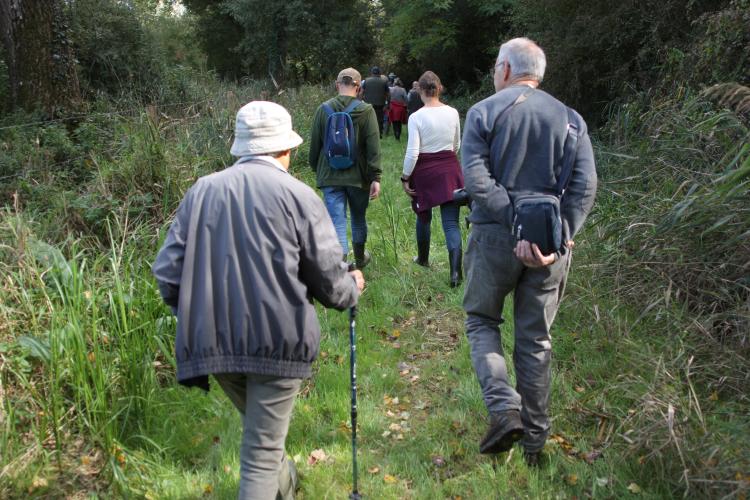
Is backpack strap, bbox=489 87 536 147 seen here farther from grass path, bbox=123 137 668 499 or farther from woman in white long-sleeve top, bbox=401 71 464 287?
woman in white long-sleeve top, bbox=401 71 464 287

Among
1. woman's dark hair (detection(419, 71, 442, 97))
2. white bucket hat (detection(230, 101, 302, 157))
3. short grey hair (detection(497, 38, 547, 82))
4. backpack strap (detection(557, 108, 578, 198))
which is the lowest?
backpack strap (detection(557, 108, 578, 198))

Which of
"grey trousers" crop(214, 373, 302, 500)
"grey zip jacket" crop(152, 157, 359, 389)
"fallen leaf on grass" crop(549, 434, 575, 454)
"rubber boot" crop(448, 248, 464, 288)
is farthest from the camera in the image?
"rubber boot" crop(448, 248, 464, 288)

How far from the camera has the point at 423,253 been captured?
6.72m

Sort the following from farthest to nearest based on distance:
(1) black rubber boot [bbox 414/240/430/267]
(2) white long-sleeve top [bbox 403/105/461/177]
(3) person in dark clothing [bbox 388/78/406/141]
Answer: (3) person in dark clothing [bbox 388/78/406/141] < (1) black rubber boot [bbox 414/240/430/267] < (2) white long-sleeve top [bbox 403/105/461/177]

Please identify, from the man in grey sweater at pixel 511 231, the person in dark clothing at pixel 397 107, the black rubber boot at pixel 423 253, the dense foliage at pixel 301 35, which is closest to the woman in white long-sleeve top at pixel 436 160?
the black rubber boot at pixel 423 253

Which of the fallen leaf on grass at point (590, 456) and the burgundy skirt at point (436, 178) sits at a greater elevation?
the burgundy skirt at point (436, 178)

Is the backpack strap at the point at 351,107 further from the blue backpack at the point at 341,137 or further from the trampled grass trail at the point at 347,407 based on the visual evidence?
the trampled grass trail at the point at 347,407

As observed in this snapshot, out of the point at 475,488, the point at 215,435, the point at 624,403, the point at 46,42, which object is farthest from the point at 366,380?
the point at 46,42

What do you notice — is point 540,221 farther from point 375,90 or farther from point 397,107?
point 397,107

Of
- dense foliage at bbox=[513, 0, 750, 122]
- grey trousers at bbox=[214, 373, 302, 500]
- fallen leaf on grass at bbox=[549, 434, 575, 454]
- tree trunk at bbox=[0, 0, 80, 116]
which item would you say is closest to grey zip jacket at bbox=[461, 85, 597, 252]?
fallen leaf on grass at bbox=[549, 434, 575, 454]

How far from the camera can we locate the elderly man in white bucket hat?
2.61 meters

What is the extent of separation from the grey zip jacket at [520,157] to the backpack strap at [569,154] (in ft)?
0.09

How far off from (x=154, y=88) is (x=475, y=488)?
11.4 metres

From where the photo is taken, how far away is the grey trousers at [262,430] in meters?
2.72
